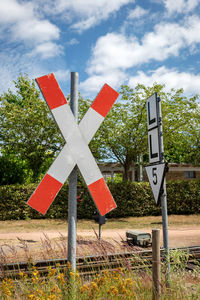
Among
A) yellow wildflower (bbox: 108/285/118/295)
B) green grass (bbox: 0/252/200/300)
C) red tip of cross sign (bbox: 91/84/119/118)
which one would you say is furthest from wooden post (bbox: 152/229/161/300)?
red tip of cross sign (bbox: 91/84/119/118)

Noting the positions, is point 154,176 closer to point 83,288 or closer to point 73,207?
point 73,207

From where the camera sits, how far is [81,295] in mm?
2387

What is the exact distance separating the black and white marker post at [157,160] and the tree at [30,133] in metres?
14.5

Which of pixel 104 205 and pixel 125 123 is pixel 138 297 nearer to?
pixel 104 205

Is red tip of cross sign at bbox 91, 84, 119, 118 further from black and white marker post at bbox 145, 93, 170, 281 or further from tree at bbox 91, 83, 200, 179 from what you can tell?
tree at bbox 91, 83, 200, 179

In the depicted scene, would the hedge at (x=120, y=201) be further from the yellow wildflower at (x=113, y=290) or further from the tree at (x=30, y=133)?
the yellow wildflower at (x=113, y=290)

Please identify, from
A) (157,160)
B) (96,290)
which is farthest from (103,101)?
(96,290)

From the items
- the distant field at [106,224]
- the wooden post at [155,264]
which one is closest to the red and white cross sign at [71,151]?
the wooden post at [155,264]

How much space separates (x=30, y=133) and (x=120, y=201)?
7.83 meters

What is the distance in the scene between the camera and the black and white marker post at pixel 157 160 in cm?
349

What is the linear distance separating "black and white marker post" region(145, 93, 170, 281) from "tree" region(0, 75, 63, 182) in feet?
47.6

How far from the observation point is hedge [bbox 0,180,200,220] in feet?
51.5

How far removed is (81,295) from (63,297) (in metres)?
0.21

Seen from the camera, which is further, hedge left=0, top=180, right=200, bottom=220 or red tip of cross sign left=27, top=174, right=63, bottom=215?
hedge left=0, top=180, right=200, bottom=220
